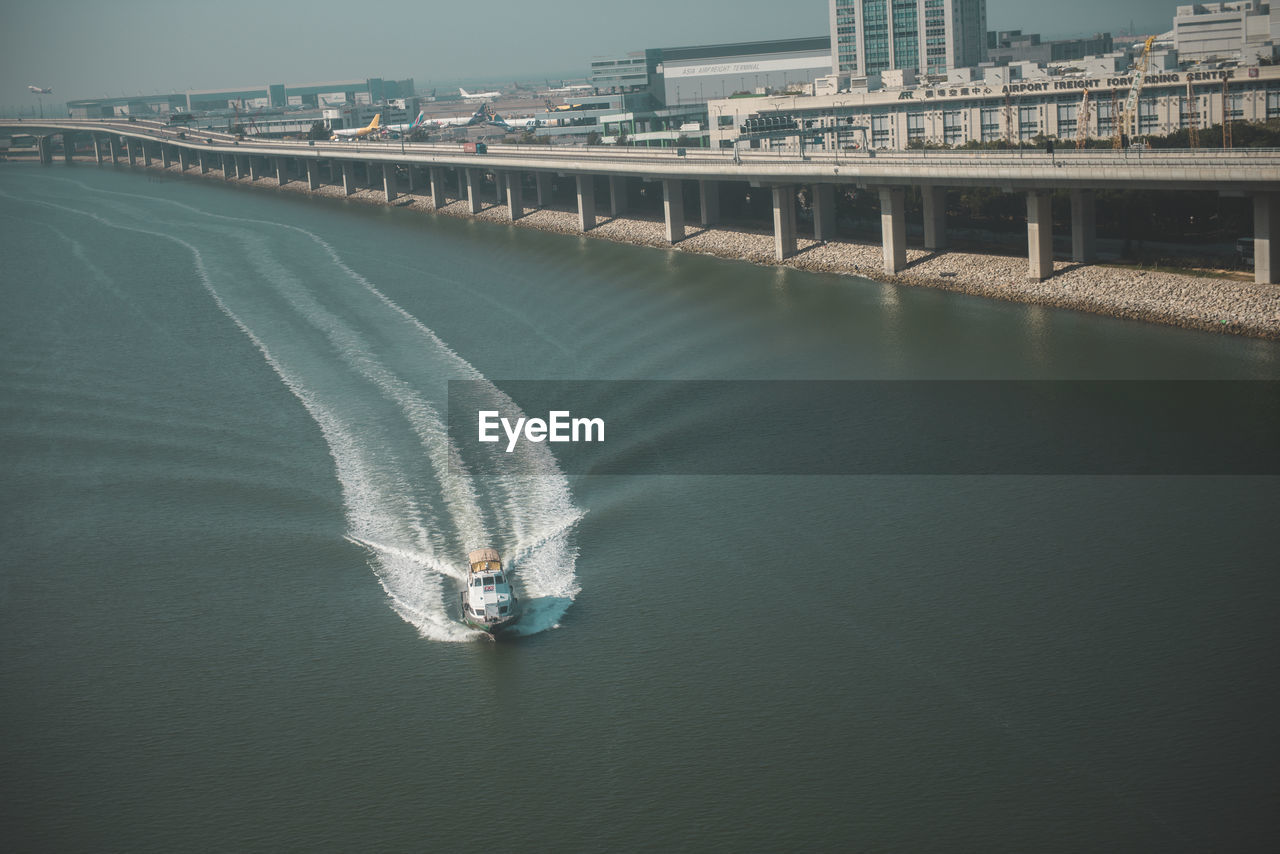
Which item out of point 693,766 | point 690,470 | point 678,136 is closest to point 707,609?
point 693,766

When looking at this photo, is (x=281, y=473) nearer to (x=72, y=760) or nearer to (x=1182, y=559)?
(x=72, y=760)

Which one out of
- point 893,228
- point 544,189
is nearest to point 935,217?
point 893,228

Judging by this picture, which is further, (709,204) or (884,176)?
(709,204)

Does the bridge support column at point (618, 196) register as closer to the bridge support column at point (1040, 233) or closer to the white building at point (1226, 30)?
the bridge support column at point (1040, 233)

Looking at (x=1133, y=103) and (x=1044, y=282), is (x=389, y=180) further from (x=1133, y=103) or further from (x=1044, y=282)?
(x=1044, y=282)

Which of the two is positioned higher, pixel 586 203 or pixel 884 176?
pixel 884 176

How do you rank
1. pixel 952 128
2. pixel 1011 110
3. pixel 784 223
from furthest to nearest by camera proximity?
pixel 952 128, pixel 1011 110, pixel 784 223

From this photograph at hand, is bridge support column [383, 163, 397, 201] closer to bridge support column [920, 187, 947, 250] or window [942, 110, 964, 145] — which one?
window [942, 110, 964, 145]
